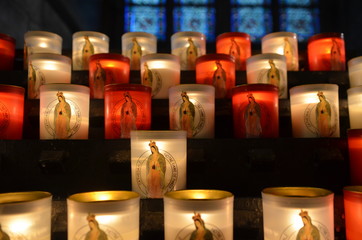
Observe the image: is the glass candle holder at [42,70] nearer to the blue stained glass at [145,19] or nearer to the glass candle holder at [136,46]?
the glass candle holder at [136,46]

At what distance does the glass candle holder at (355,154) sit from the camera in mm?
897

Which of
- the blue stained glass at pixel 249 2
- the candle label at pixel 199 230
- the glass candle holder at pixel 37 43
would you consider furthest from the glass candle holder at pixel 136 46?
the blue stained glass at pixel 249 2

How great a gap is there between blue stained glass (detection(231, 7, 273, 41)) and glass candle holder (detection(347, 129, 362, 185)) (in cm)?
290

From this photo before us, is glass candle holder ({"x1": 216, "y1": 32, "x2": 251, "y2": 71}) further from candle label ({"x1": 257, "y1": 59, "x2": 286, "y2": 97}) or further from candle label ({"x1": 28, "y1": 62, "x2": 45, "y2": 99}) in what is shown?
candle label ({"x1": 28, "y1": 62, "x2": 45, "y2": 99})

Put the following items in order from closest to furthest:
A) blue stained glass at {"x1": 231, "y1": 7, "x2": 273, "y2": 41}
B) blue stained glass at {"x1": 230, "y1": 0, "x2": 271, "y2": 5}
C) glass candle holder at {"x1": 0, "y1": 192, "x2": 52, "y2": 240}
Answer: glass candle holder at {"x1": 0, "y1": 192, "x2": 52, "y2": 240} < blue stained glass at {"x1": 231, "y1": 7, "x2": 273, "y2": 41} < blue stained glass at {"x1": 230, "y1": 0, "x2": 271, "y2": 5}

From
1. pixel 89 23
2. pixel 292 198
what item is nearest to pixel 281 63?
pixel 292 198

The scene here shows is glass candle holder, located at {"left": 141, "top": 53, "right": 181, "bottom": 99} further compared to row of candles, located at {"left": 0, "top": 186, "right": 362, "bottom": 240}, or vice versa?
glass candle holder, located at {"left": 141, "top": 53, "right": 181, "bottom": 99}

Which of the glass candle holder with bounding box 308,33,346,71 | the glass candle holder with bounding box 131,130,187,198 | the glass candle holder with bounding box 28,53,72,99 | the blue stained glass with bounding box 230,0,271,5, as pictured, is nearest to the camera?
the glass candle holder with bounding box 131,130,187,198

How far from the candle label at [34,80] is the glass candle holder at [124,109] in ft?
0.95

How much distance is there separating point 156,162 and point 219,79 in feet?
1.33

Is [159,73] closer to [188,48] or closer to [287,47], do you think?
[188,48]

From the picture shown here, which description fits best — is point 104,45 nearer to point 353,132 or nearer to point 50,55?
point 50,55

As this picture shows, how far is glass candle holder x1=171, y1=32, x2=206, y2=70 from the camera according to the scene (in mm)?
1304

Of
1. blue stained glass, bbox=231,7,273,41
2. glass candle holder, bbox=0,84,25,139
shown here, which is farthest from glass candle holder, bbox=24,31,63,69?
blue stained glass, bbox=231,7,273,41
